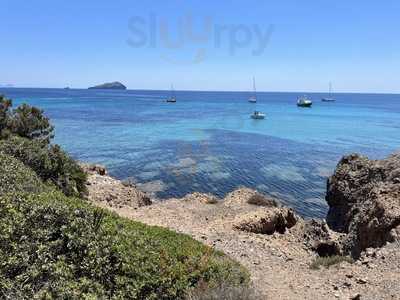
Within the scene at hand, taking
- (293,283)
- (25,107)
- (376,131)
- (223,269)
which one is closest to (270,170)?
(25,107)

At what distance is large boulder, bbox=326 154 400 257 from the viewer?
1420cm

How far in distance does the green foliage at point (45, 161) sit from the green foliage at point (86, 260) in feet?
26.0

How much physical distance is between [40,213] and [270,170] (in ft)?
100

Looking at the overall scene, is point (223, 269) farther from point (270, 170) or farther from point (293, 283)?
point (270, 170)

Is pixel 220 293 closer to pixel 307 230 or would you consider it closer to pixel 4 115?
pixel 307 230

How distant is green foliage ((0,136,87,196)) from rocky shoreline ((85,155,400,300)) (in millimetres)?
3013

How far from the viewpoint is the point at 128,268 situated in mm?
7156

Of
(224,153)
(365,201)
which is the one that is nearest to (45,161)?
(365,201)

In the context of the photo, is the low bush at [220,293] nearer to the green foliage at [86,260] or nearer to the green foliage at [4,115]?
the green foliage at [86,260]

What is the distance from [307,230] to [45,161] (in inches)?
407

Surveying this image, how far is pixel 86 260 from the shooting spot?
7098 millimetres

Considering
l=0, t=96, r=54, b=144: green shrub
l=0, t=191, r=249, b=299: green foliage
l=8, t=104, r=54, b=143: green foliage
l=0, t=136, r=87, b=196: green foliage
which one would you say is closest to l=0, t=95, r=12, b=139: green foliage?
l=0, t=96, r=54, b=144: green shrub

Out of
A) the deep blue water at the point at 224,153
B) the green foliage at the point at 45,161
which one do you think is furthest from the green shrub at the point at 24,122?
the deep blue water at the point at 224,153

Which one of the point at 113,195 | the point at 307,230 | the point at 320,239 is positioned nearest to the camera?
the point at 320,239
